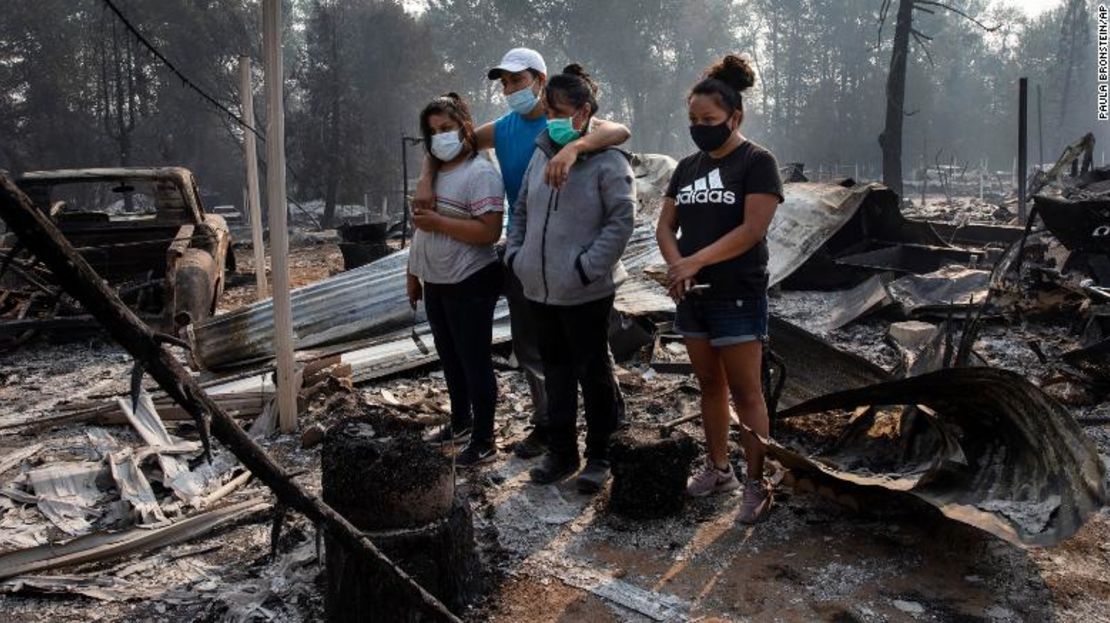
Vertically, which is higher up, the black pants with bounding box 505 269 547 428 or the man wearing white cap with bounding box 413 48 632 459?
the man wearing white cap with bounding box 413 48 632 459

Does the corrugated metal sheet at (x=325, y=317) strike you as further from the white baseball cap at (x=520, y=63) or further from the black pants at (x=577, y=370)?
the white baseball cap at (x=520, y=63)

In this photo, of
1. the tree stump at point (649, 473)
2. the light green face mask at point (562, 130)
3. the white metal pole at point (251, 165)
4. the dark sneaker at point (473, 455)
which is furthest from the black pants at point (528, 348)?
the white metal pole at point (251, 165)

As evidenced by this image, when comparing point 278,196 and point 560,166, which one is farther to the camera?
point 278,196

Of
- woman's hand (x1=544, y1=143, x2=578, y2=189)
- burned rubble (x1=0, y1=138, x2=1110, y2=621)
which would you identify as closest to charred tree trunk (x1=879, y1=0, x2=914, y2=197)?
burned rubble (x1=0, y1=138, x2=1110, y2=621)

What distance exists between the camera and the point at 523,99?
4062 mm

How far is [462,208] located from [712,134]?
1.31 m

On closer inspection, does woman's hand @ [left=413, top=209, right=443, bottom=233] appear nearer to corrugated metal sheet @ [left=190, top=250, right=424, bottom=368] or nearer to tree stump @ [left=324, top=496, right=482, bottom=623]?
tree stump @ [left=324, top=496, right=482, bottom=623]

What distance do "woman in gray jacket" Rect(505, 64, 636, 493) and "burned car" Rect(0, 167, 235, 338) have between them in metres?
4.22

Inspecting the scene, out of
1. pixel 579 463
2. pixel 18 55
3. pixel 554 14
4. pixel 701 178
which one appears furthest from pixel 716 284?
pixel 554 14

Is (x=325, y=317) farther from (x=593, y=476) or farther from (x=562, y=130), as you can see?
(x=562, y=130)

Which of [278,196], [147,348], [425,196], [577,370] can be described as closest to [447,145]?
[425,196]

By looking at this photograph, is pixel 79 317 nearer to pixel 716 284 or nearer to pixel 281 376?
pixel 281 376

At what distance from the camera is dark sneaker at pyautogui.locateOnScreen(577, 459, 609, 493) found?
4082 mm

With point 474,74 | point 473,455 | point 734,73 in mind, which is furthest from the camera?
point 474,74
